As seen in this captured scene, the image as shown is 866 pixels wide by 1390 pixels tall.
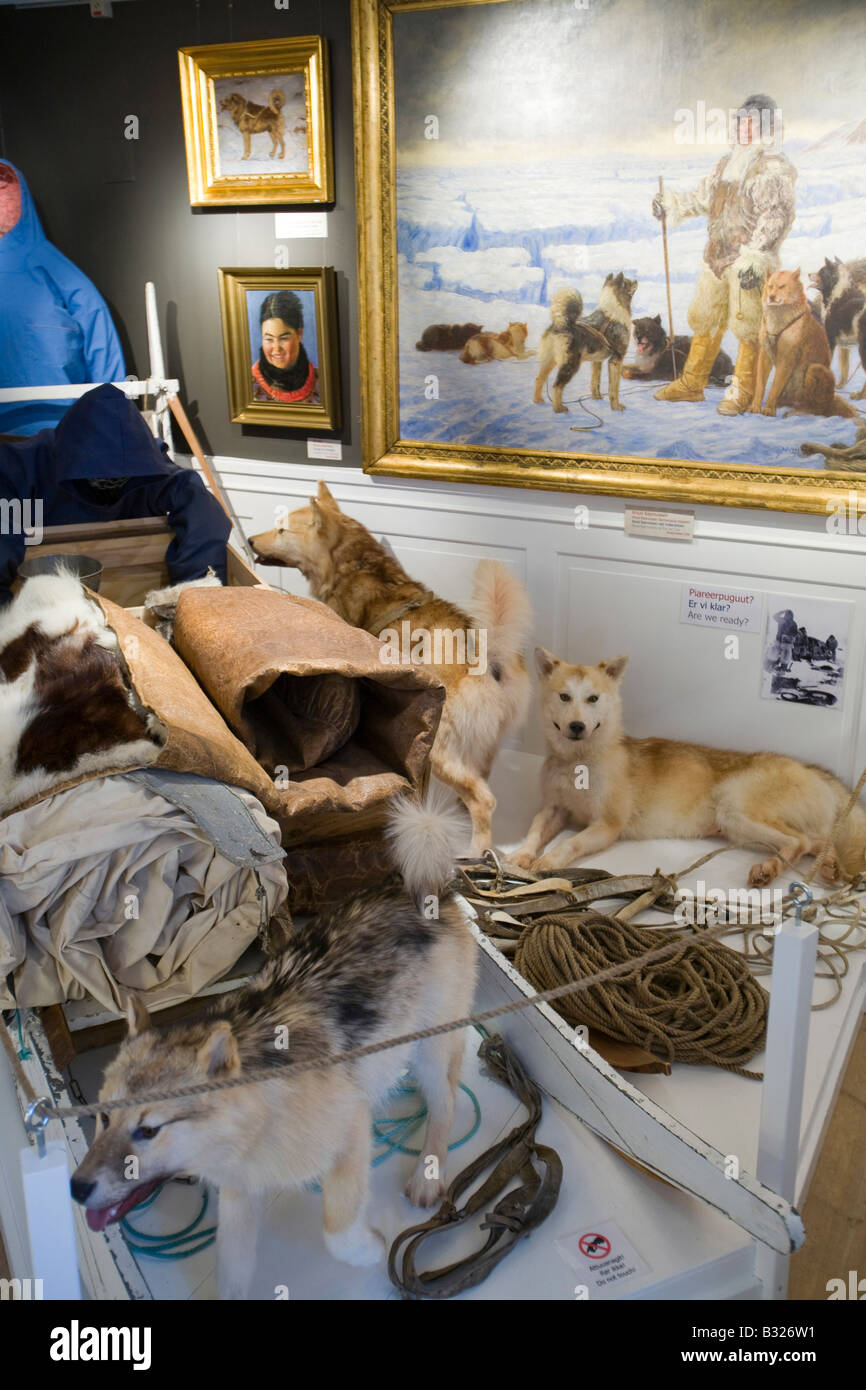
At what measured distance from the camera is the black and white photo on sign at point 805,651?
377 cm

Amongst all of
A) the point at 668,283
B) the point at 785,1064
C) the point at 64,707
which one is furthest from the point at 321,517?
the point at 785,1064

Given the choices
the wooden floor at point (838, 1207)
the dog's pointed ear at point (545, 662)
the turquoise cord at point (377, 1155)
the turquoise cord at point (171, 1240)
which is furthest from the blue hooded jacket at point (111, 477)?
the wooden floor at point (838, 1207)

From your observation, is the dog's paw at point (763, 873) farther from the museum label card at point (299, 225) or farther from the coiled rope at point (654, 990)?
the museum label card at point (299, 225)

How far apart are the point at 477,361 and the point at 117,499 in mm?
1569

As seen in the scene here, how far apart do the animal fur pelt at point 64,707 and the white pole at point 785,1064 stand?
4.00 feet

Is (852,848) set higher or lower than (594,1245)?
lower

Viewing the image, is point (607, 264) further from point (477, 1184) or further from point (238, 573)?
point (477, 1184)

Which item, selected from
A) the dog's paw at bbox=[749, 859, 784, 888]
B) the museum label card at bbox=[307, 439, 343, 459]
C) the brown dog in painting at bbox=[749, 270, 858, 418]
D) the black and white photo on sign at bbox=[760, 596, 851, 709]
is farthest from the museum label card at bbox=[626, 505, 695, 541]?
the museum label card at bbox=[307, 439, 343, 459]

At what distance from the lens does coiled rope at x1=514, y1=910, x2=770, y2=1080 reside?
8.14ft

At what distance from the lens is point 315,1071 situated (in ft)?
5.18

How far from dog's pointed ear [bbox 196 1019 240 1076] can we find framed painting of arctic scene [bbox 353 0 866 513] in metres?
2.98

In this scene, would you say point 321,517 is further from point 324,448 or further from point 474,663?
point 474,663

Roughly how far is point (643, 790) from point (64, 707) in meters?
2.18

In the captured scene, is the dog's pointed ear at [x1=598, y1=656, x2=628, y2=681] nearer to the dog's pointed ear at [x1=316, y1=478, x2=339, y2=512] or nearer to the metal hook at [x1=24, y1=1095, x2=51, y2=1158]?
the dog's pointed ear at [x1=316, y1=478, x2=339, y2=512]
